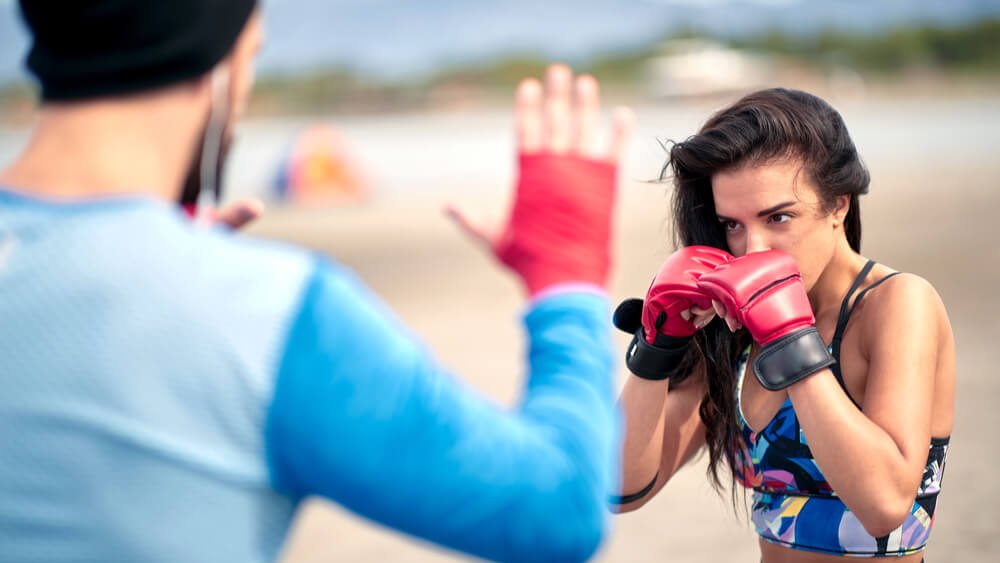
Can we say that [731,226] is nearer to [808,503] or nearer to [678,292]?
[678,292]

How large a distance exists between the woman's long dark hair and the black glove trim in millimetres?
334

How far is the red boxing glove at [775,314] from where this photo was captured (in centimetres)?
188

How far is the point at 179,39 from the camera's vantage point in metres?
1.08

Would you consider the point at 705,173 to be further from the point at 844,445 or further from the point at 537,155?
the point at 537,155

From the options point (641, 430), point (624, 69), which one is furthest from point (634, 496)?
point (624, 69)

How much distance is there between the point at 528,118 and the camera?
51.8 inches

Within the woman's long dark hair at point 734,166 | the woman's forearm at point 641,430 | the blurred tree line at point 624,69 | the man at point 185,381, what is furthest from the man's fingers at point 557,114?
the blurred tree line at point 624,69

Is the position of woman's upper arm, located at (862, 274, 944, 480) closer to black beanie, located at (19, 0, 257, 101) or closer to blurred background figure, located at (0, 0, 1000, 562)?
blurred background figure, located at (0, 0, 1000, 562)

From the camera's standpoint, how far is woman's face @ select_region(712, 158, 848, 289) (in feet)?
6.68

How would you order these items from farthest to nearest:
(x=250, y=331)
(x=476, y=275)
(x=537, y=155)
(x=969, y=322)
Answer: (x=476, y=275) < (x=969, y=322) < (x=537, y=155) < (x=250, y=331)

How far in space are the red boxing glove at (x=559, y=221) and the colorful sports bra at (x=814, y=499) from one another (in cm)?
101

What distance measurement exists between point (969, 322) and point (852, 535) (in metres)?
6.54

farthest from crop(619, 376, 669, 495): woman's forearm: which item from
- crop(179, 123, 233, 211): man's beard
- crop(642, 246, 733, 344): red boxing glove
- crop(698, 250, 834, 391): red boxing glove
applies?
crop(179, 123, 233, 211): man's beard

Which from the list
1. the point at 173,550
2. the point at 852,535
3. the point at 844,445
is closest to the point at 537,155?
the point at 173,550
